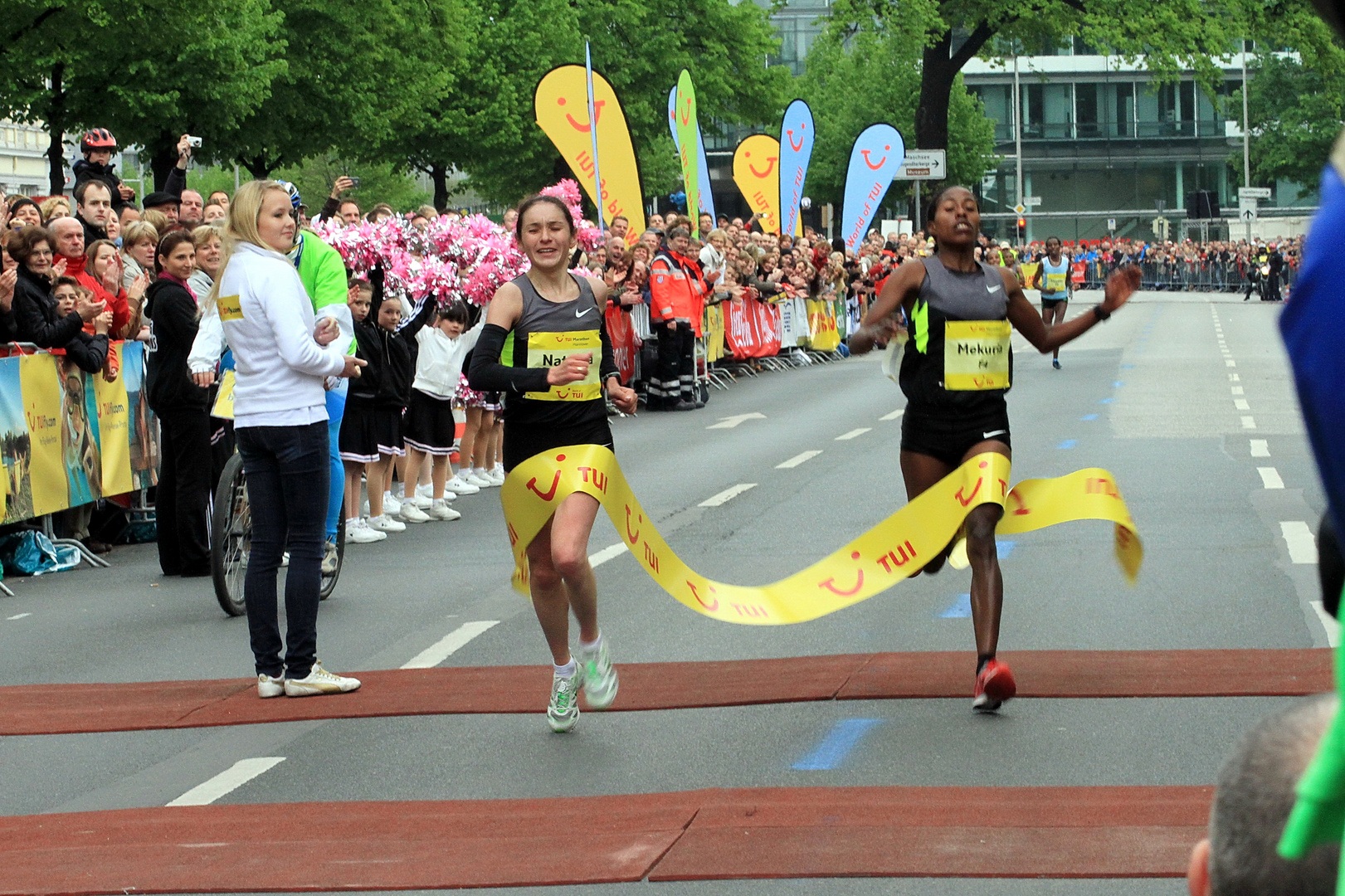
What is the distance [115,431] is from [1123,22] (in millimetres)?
34583

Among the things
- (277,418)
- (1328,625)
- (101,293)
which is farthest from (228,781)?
(101,293)

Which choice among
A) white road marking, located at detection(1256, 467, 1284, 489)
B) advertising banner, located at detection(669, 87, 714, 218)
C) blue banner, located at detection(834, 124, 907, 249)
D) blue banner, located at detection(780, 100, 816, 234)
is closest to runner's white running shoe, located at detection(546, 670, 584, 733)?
white road marking, located at detection(1256, 467, 1284, 489)

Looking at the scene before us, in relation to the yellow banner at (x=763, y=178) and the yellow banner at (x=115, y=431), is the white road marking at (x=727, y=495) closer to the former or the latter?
the yellow banner at (x=115, y=431)

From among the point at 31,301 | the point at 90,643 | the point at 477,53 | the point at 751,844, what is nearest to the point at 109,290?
the point at 31,301

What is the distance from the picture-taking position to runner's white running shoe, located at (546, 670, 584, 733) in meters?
6.71

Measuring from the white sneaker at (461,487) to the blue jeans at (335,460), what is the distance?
15.5ft

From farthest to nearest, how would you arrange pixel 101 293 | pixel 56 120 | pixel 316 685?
pixel 56 120
pixel 101 293
pixel 316 685

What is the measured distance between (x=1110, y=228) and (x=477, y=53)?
6070cm

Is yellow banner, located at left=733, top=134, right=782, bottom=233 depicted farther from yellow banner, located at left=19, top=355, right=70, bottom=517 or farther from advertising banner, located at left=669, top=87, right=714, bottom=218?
yellow banner, located at left=19, top=355, right=70, bottom=517

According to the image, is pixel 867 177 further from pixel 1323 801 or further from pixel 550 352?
pixel 1323 801

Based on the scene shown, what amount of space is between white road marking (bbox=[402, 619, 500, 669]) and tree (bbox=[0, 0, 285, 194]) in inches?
693

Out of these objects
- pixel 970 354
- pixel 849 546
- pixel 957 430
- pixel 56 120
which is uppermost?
pixel 56 120

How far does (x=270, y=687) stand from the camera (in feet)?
24.5

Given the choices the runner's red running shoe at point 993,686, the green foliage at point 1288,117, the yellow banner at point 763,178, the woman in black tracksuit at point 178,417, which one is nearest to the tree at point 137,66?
the yellow banner at point 763,178
